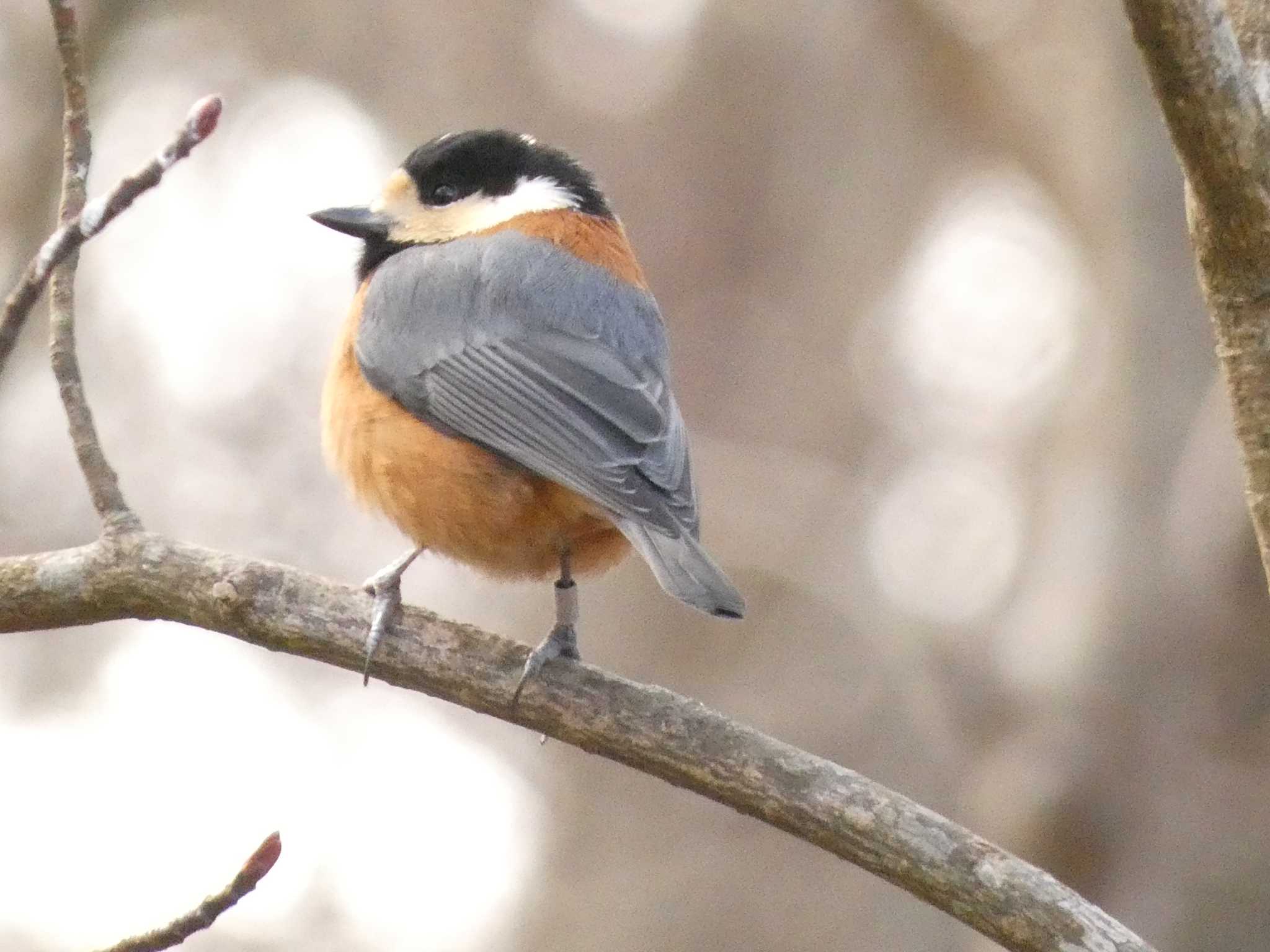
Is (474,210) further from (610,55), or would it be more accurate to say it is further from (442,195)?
(610,55)

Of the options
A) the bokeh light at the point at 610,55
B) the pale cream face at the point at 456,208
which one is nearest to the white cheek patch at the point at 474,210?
the pale cream face at the point at 456,208

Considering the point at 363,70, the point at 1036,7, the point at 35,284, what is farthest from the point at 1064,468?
the point at 363,70

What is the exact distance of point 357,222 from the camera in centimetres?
450

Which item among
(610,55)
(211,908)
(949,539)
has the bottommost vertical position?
(949,539)

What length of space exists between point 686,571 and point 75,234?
1.34 meters

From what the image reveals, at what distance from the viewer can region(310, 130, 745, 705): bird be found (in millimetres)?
3507

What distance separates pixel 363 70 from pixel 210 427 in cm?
343

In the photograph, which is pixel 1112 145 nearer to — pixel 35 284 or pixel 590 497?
pixel 590 497

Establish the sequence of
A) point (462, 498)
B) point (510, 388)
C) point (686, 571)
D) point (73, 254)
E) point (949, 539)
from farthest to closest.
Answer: point (949, 539), point (510, 388), point (462, 498), point (686, 571), point (73, 254)

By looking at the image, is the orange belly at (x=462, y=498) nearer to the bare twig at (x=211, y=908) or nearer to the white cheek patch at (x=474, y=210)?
the white cheek patch at (x=474, y=210)

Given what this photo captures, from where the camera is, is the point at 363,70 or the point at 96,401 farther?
the point at 363,70

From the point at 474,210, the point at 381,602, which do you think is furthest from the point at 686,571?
the point at 474,210

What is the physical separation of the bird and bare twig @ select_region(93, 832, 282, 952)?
2.25 feet

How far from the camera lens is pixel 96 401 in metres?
8.94
